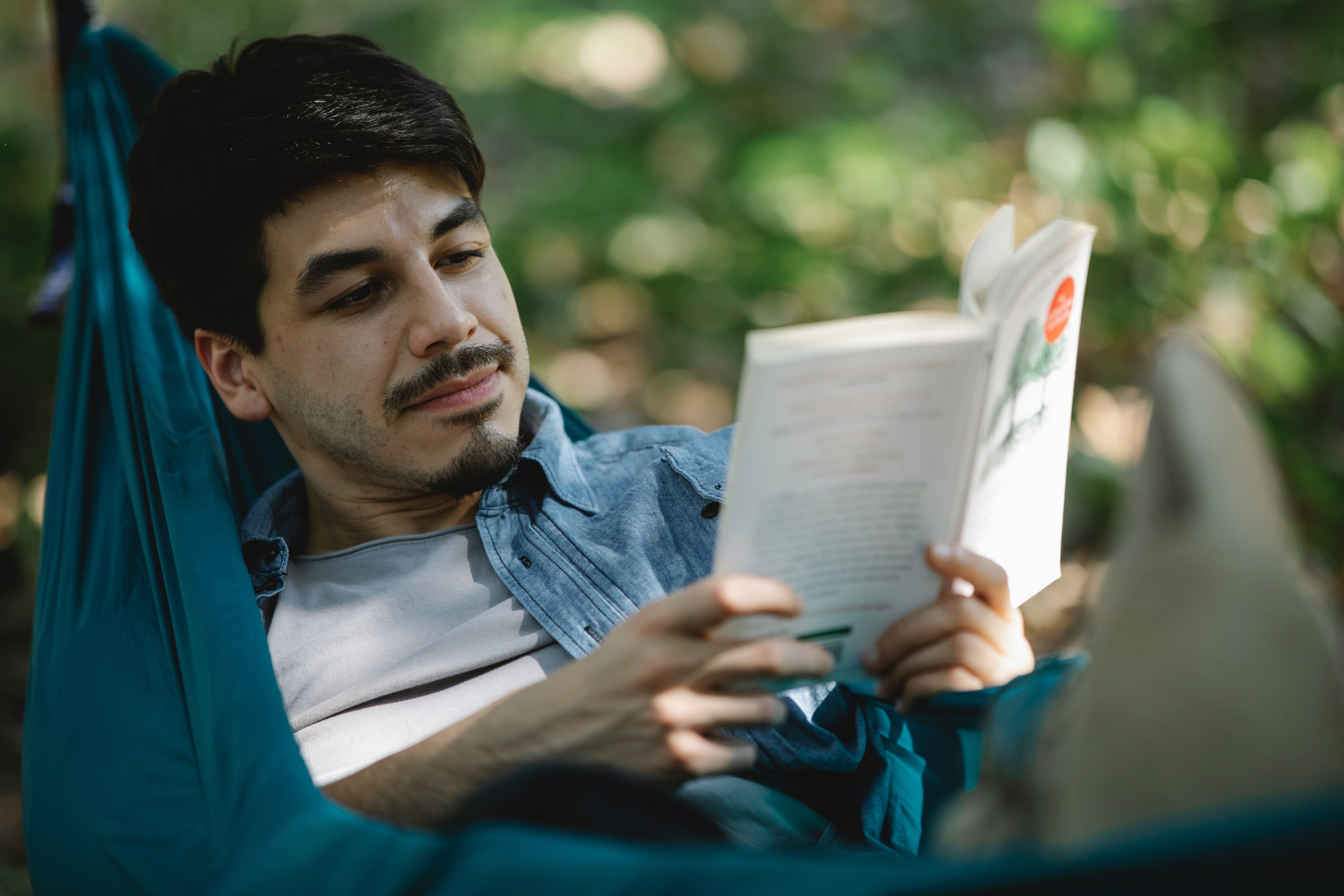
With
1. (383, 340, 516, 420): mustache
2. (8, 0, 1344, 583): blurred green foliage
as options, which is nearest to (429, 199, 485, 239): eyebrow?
(383, 340, 516, 420): mustache

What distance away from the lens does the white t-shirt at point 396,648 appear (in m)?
0.96

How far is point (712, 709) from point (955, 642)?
0.20m

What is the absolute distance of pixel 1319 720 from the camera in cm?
52

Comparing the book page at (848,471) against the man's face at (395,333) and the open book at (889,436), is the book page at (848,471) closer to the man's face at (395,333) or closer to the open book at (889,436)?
the open book at (889,436)

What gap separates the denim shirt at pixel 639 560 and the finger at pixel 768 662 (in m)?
0.23

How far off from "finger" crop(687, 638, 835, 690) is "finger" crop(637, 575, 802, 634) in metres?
0.02

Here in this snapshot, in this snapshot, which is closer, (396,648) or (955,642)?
(955,642)

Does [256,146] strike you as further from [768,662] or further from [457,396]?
[768,662]

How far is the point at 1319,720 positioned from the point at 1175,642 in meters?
0.08

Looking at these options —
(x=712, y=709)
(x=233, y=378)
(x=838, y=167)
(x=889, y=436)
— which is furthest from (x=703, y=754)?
(x=838, y=167)

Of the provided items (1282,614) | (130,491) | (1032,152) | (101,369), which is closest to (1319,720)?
(1282,614)

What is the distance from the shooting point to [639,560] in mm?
1031

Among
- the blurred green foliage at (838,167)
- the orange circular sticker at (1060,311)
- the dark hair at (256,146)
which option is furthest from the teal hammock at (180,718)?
the blurred green foliage at (838,167)

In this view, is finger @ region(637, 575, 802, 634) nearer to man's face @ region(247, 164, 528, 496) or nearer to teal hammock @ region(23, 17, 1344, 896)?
teal hammock @ region(23, 17, 1344, 896)
